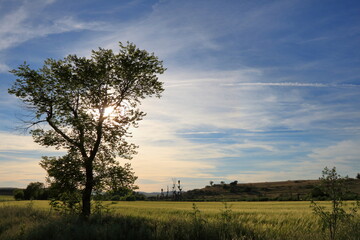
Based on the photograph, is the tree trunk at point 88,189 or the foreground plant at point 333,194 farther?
the tree trunk at point 88,189

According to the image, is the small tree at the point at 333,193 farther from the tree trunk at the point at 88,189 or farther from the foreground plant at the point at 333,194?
the tree trunk at the point at 88,189

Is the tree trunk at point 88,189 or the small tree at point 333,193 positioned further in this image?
the tree trunk at point 88,189

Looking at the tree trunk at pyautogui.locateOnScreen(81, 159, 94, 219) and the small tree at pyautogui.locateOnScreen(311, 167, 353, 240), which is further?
the tree trunk at pyautogui.locateOnScreen(81, 159, 94, 219)

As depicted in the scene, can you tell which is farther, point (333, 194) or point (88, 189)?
point (88, 189)

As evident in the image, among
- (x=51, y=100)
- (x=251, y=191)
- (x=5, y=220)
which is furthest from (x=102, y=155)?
(x=251, y=191)

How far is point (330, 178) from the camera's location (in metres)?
9.72

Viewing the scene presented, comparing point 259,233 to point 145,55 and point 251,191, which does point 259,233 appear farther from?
point 251,191

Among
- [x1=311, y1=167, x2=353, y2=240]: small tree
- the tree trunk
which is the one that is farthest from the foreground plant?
the tree trunk

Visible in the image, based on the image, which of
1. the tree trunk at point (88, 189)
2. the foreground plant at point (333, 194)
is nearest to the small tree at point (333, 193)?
the foreground plant at point (333, 194)

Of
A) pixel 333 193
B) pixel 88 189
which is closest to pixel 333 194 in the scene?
pixel 333 193

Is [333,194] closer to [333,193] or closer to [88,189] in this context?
[333,193]

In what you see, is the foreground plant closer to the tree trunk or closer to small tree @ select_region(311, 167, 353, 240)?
small tree @ select_region(311, 167, 353, 240)

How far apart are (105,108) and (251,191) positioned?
107 m

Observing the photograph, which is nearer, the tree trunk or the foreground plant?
the foreground plant
